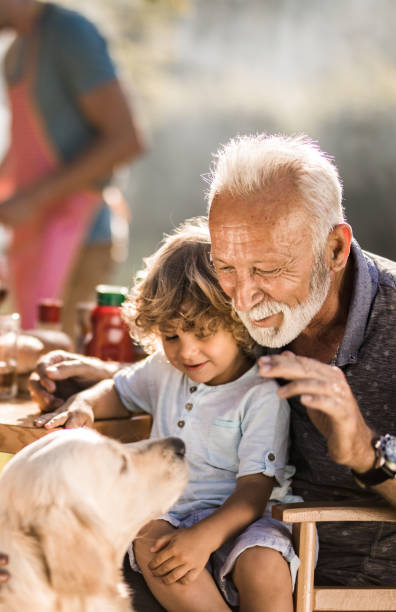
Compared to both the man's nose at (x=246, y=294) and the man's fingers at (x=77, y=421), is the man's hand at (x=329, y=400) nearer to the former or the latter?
the man's nose at (x=246, y=294)

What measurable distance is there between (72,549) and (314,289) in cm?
93

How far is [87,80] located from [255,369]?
2.47 m

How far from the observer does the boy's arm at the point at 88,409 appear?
7.13 feet

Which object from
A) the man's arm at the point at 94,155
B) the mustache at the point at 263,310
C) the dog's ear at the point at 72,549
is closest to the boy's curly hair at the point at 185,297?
the mustache at the point at 263,310

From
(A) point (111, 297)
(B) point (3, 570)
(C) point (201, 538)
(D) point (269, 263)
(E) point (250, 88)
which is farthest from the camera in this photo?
(E) point (250, 88)

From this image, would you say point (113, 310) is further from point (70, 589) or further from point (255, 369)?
point (70, 589)

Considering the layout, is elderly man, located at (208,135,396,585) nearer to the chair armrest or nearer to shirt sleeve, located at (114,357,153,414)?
the chair armrest

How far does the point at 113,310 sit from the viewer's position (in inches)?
111

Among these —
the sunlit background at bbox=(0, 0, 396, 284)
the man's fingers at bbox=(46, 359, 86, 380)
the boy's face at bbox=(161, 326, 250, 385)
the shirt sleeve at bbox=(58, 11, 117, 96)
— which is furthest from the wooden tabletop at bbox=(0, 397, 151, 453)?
the sunlit background at bbox=(0, 0, 396, 284)

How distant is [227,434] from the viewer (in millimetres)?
2215

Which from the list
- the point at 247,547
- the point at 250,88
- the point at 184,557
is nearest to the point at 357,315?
the point at 247,547

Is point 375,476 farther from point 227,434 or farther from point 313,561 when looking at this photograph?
point 227,434

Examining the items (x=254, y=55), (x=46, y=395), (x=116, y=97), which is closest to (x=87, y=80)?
(x=116, y=97)

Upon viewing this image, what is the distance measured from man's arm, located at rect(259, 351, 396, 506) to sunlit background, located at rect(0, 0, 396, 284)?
23.8ft
